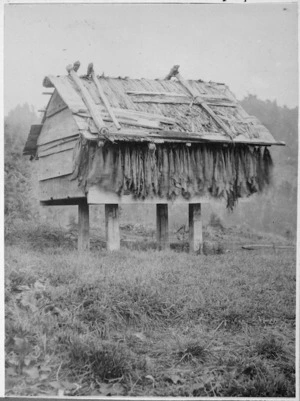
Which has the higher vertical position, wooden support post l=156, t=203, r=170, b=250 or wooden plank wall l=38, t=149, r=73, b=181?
wooden plank wall l=38, t=149, r=73, b=181

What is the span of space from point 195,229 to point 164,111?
6.66 ft

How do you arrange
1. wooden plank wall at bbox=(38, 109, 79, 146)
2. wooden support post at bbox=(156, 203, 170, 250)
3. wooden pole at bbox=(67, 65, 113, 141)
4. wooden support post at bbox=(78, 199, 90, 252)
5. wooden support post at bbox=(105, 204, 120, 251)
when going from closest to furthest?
1. wooden pole at bbox=(67, 65, 113, 141)
2. wooden support post at bbox=(105, 204, 120, 251)
3. wooden plank wall at bbox=(38, 109, 79, 146)
4. wooden support post at bbox=(156, 203, 170, 250)
5. wooden support post at bbox=(78, 199, 90, 252)

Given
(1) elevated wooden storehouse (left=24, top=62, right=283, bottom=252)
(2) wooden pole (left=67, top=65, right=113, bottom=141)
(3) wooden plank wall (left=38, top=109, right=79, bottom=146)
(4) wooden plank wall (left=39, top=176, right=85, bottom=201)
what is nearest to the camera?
A: (2) wooden pole (left=67, top=65, right=113, bottom=141)

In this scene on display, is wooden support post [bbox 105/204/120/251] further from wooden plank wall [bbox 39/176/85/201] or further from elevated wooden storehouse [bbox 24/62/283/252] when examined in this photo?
wooden plank wall [bbox 39/176/85/201]

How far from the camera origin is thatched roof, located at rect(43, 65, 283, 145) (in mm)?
6711

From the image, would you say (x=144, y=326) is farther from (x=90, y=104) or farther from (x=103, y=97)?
(x=103, y=97)

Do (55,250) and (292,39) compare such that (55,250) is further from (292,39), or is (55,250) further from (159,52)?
(292,39)

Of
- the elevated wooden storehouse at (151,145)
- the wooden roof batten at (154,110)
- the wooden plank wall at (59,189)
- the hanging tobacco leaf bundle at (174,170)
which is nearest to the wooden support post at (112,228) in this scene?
the elevated wooden storehouse at (151,145)

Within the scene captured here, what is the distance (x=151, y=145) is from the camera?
686 centimetres

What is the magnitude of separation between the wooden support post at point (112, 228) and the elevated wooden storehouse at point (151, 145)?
0.05 ft

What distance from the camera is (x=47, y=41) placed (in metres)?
5.55

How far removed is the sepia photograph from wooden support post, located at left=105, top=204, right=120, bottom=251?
17 millimetres

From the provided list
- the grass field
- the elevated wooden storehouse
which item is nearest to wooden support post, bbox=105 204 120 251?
the elevated wooden storehouse

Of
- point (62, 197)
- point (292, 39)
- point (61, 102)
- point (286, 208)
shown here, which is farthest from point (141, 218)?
point (292, 39)
